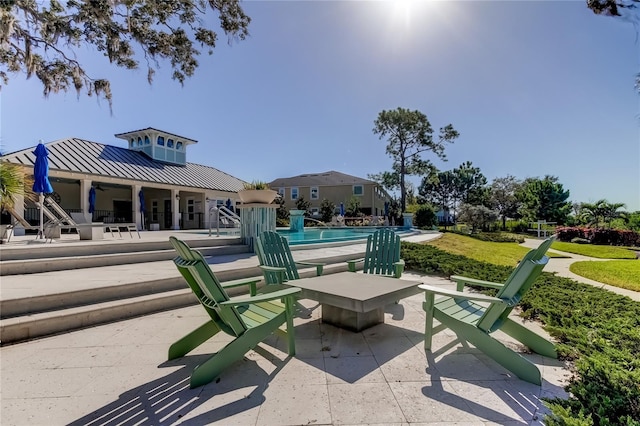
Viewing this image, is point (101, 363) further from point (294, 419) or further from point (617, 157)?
point (617, 157)

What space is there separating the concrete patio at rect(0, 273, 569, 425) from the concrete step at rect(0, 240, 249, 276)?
2.54m

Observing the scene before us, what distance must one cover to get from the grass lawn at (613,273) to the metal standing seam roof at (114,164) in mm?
17499

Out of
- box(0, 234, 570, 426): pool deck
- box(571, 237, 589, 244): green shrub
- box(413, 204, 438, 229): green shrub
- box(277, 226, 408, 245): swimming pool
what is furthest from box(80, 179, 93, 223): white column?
box(571, 237, 589, 244): green shrub

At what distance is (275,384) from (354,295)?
1.10m

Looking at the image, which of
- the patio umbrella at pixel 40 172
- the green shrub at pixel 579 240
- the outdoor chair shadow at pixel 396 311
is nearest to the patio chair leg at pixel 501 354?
the outdoor chair shadow at pixel 396 311

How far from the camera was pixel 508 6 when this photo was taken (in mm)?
7543

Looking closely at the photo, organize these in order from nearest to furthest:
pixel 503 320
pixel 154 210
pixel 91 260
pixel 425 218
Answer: pixel 503 320
pixel 91 260
pixel 154 210
pixel 425 218

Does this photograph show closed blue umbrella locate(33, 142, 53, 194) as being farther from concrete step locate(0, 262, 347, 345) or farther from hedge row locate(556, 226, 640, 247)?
hedge row locate(556, 226, 640, 247)

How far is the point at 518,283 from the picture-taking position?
8.14ft

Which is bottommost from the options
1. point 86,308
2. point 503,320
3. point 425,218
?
point 86,308

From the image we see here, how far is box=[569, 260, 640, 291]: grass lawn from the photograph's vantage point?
6.32 meters

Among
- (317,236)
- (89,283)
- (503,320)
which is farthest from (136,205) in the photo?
(503,320)

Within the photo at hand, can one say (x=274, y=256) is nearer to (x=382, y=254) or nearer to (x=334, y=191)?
(x=382, y=254)

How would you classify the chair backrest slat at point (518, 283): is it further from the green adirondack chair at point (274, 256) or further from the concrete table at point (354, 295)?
the green adirondack chair at point (274, 256)
